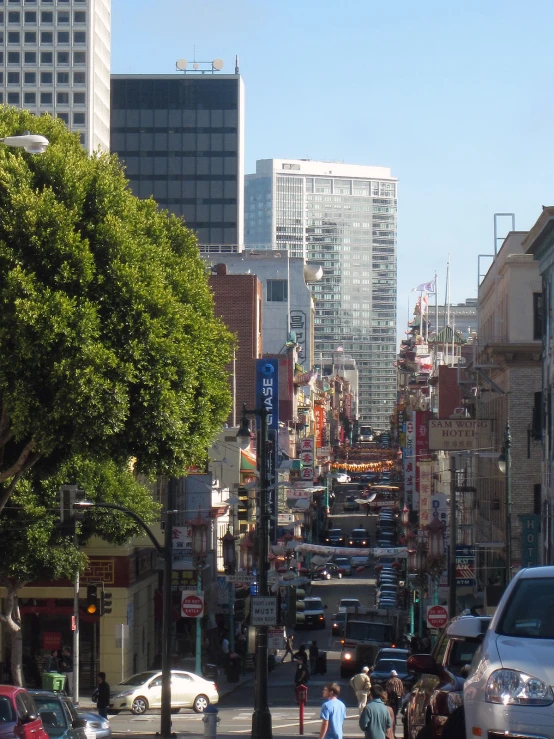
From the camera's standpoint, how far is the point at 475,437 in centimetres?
5125

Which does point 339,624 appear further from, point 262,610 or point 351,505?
point 351,505

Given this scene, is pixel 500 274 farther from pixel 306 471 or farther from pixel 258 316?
pixel 306 471

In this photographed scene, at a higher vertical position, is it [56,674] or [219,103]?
[219,103]

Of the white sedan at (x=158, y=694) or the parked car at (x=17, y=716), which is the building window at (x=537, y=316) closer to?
the white sedan at (x=158, y=694)

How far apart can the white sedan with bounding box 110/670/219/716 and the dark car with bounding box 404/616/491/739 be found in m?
19.7

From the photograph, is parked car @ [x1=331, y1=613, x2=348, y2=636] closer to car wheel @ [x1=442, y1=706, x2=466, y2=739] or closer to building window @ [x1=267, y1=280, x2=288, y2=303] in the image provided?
car wheel @ [x1=442, y1=706, x2=466, y2=739]

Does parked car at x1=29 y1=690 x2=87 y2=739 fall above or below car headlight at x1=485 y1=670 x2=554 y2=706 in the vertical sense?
below

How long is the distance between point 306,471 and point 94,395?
80.3 m

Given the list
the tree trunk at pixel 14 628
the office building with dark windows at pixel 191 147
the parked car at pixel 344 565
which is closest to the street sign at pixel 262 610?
the tree trunk at pixel 14 628

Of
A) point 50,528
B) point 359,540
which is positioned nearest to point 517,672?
point 50,528

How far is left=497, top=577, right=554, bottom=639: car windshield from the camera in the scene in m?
8.48

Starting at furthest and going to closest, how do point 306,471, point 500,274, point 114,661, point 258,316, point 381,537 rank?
1. point 381,537
2. point 306,471
3. point 258,316
4. point 500,274
5. point 114,661

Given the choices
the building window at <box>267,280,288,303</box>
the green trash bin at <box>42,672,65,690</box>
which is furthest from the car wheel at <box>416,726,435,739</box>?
the building window at <box>267,280,288,303</box>

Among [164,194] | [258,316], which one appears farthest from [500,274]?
[164,194]
